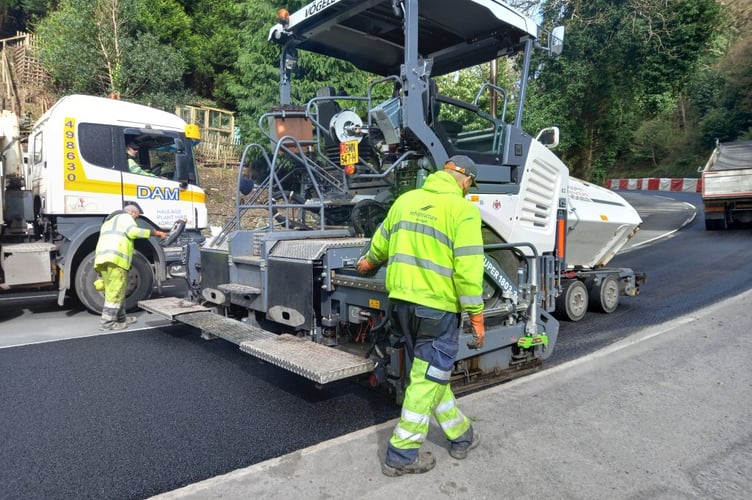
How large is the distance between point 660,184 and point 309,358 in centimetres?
3386

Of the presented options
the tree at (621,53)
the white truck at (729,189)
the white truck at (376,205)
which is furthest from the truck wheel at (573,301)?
the tree at (621,53)

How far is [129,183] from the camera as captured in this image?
7656mm

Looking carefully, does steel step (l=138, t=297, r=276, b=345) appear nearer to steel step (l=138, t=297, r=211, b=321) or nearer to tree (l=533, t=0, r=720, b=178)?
steel step (l=138, t=297, r=211, b=321)

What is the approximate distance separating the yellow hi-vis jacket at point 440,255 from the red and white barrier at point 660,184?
30323mm

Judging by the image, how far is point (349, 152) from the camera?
4855mm

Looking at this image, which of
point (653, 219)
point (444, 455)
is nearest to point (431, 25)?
point (444, 455)

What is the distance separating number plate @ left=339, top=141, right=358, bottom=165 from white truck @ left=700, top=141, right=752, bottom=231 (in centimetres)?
1376

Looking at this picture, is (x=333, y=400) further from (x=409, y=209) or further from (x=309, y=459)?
(x=409, y=209)

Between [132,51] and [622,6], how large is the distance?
1576 centimetres

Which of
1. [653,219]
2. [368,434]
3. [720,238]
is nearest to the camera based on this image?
[368,434]

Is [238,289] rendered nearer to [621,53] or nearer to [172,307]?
[172,307]

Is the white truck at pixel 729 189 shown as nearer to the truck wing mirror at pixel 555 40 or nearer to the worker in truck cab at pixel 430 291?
the truck wing mirror at pixel 555 40

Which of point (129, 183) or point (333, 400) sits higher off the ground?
point (129, 183)

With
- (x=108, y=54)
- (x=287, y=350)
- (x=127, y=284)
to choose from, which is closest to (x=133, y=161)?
(x=127, y=284)
